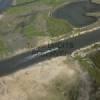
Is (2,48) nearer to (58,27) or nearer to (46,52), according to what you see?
(46,52)

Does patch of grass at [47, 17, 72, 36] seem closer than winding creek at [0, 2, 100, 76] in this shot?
No

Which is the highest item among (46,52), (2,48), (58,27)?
(46,52)

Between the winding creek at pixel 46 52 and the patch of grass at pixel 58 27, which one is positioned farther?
the patch of grass at pixel 58 27

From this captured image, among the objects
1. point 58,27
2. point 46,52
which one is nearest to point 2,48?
point 46,52

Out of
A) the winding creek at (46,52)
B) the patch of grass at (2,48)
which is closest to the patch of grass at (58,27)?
the winding creek at (46,52)

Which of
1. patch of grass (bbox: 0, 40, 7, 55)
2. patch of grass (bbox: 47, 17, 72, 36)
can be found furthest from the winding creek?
patch of grass (bbox: 47, 17, 72, 36)

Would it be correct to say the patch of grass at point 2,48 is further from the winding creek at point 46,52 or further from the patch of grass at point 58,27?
the patch of grass at point 58,27

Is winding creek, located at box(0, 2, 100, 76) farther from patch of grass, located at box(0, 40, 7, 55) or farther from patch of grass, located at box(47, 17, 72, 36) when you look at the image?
patch of grass, located at box(47, 17, 72, 36)
